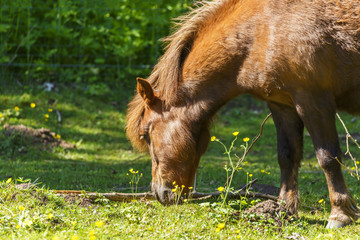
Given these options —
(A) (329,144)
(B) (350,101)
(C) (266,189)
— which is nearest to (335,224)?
(A) (329,144)

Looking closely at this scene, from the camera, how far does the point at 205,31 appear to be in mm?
5309

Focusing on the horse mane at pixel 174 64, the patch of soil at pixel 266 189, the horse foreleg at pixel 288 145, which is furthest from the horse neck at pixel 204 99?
the patch of soil at pixel 266 189

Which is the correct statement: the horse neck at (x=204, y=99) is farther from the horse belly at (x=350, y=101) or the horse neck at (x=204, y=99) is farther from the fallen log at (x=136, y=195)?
the horse belly at (x=350, y=101)

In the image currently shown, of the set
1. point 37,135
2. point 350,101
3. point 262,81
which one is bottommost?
point 37,135

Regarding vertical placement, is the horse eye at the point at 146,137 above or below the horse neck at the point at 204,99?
below

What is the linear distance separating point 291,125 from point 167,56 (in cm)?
139

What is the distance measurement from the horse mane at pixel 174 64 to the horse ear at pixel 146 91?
0.10m

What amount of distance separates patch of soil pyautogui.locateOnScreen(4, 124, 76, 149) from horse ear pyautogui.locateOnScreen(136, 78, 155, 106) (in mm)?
3495

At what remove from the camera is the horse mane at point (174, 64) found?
17.2 feet

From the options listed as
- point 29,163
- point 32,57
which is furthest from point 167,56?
point 32,57

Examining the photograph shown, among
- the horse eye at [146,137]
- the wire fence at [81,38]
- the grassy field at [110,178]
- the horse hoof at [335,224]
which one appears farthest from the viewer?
the wire fence at [81,38]

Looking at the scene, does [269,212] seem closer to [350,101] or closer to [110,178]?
[350,101]

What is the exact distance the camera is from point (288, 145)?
18.1 ft

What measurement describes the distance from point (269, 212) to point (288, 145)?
2.97ft
